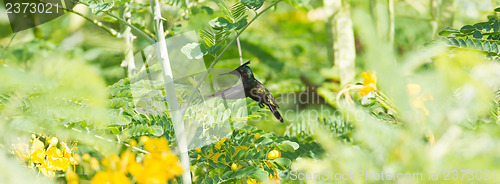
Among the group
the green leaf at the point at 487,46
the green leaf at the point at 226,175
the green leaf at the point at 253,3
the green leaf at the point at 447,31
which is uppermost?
the green leaf at the point at 253,3

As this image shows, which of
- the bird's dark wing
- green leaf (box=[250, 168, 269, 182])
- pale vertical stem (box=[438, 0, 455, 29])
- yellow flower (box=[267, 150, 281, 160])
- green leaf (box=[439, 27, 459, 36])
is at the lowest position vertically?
yellow flower (box=[267, 150, 281, 160])

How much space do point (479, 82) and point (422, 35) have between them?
1.68 m

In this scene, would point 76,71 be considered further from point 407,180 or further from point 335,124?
point 407,180

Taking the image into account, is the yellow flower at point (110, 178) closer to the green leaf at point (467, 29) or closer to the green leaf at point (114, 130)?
the green leaf at point (114, 130)

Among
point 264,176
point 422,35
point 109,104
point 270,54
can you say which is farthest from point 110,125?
point 422,35

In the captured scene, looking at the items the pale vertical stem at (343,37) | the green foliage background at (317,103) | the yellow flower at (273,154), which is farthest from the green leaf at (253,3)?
the pale vertical stem at (343,37)

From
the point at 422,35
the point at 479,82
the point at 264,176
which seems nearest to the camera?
the point at 479,82

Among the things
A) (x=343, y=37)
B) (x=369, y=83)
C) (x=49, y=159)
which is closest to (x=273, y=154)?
(x=369, y=83)

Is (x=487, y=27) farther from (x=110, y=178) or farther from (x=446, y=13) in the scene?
(x=110, y=178)

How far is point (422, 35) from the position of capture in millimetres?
1695

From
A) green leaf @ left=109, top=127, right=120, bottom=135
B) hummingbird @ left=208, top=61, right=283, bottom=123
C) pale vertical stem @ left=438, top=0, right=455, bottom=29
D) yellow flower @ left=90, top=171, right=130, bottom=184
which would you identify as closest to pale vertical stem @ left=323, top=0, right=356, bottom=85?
pale vertical stem @ left=438, top=0, right=455, bottom=29

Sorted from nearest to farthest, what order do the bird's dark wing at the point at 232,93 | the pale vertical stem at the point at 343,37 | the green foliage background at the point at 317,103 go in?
1. the green foliage background at the point at 317,103
2. the bird's dark wing at the point at 232,93
3. the pale vertical stem at the point at 343,37

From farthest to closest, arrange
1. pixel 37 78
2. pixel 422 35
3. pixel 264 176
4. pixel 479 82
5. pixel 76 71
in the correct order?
pixel 422 35 < pixel 76 71 < pixel 37 78 < pixel 264 176 < pixel 479 82

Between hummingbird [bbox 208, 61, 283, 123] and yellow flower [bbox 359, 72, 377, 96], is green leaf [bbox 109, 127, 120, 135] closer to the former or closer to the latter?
hummingbird [bbox 208, 61, 283, 123]
